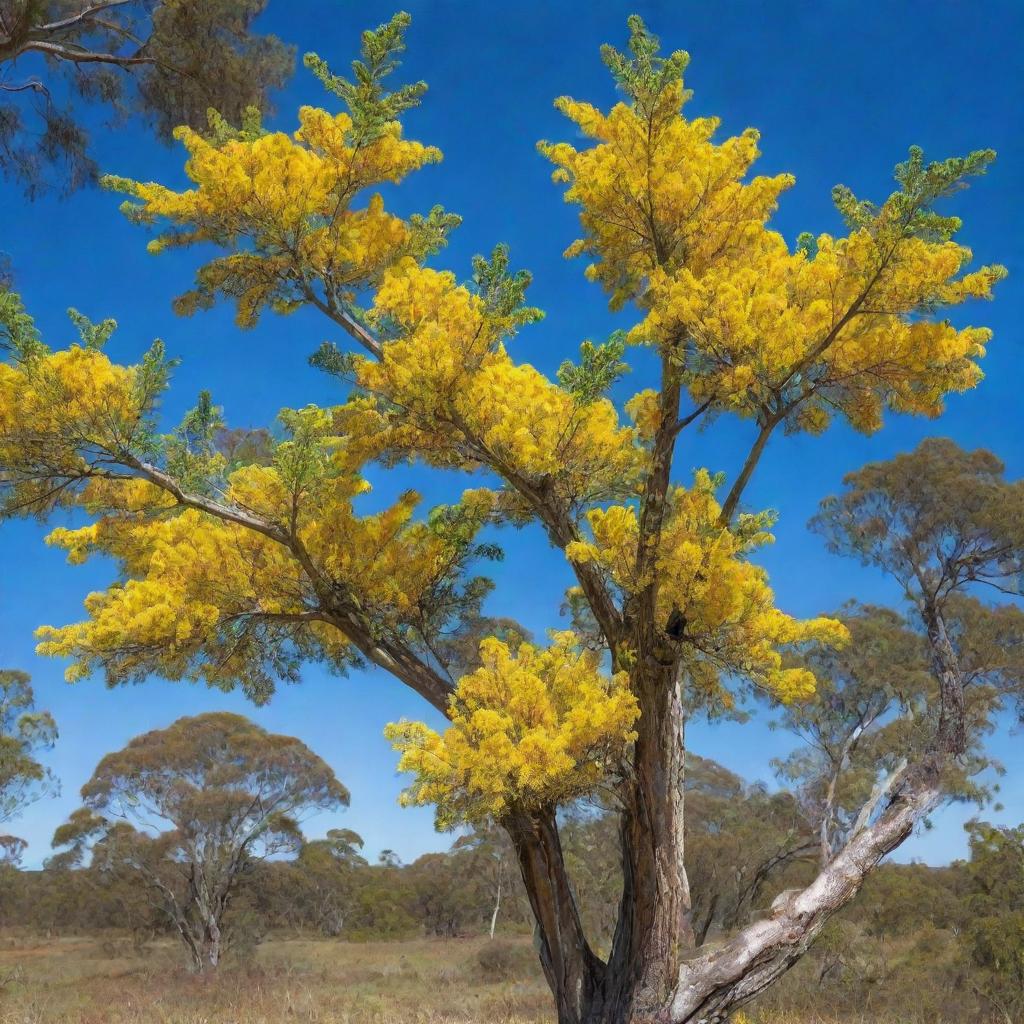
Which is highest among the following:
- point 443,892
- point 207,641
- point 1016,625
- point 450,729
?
point 1016,625

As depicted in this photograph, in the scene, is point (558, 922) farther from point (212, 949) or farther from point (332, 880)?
point (332, 880)

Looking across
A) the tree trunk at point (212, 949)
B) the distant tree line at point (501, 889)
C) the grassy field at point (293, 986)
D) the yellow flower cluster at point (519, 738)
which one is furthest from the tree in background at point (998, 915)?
the tree trunk at point (212, 949)

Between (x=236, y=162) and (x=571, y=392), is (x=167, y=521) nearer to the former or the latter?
(x=236, y=162)

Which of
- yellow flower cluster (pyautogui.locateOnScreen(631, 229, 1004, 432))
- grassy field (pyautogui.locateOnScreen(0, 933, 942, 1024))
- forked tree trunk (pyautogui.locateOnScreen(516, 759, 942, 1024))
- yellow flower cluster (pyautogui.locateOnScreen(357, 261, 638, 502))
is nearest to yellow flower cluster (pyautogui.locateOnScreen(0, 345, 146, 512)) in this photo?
yellow flower cluster (pyautogui.locateOnScreen(357, 261, 638, 502))

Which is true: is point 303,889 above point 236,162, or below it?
below

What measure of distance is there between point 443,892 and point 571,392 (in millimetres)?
36190

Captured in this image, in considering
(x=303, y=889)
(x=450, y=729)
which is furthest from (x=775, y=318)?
(x=303, y=889)

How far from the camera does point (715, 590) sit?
7.95m

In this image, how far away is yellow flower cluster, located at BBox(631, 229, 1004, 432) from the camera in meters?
7.21

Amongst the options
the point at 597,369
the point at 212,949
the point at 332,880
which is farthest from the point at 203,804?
the point at 597,369

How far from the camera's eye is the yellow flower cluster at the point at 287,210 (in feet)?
26.8

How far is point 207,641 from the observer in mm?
9172

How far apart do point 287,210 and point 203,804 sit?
2013 cm

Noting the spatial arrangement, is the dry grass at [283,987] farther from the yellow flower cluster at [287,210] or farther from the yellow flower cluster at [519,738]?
the yellow flower cluster at [287,210]
